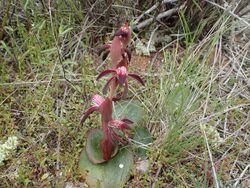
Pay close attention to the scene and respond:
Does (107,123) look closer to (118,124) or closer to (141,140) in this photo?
(118,124)

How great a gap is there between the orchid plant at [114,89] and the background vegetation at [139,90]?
0.14 meters

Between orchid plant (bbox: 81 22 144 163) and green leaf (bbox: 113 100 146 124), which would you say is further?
green leaf (bbox: 113 100 146 124)

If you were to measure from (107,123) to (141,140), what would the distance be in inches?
8.0

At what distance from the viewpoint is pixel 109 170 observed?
134 centimetres

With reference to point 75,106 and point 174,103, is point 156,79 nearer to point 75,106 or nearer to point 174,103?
point 174,103

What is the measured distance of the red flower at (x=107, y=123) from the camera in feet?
4.10

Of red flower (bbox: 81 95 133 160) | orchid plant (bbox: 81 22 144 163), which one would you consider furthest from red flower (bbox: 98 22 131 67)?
red flower (bbox: 81 95 133 160)

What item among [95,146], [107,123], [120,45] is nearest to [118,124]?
[107,123]

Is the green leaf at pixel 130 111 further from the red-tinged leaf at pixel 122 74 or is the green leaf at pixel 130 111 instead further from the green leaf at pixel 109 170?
the red-tinged leaf at pixel 122 74

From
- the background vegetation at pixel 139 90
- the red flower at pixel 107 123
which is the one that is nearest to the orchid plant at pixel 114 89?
the red flower at pixel 107 123

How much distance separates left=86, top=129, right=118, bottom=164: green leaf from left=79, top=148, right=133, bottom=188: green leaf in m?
0.02

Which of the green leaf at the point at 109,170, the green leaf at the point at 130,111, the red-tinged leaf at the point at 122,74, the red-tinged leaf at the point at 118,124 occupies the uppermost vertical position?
the red-tinged leaf at the point at 122,74

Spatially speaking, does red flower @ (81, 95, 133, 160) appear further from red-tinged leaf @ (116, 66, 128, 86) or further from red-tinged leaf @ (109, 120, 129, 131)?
red-tinged leaf @ (116, 66, 128, 86)

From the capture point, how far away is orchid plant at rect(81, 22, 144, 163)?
3.77 feet
